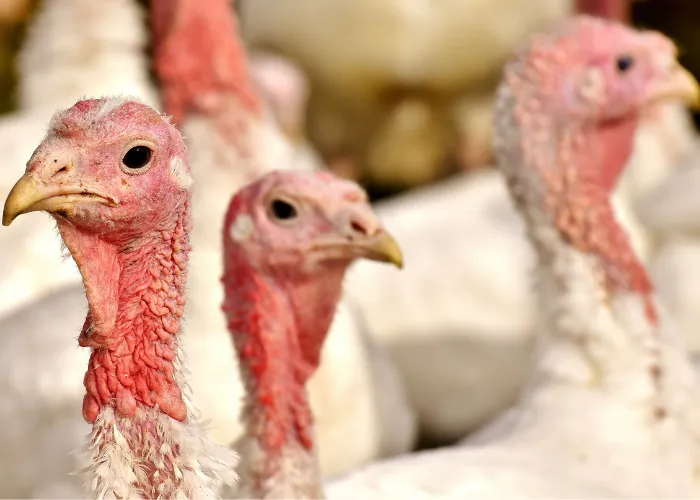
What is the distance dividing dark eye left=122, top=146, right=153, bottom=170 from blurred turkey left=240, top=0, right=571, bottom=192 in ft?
11.1

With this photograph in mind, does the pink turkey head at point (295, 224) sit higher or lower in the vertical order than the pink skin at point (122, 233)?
higher

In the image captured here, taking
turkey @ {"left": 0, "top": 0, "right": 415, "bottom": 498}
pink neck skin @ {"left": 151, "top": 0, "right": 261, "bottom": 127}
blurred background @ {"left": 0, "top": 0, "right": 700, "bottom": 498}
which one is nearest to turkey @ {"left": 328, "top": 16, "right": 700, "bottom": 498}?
blurred background @ {"left": 0, "top": 0, "right": 700, "bottom": 498}

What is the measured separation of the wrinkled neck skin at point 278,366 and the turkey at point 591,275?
1.50 feet

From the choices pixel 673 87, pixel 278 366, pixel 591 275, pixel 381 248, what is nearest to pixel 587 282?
pixel 591 275

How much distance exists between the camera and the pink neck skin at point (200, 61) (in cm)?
324

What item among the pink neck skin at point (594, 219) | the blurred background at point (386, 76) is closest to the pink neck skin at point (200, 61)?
the pink neck skin at point (594, 219)

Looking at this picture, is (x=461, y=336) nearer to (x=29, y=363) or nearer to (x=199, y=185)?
(x=199, y=185)

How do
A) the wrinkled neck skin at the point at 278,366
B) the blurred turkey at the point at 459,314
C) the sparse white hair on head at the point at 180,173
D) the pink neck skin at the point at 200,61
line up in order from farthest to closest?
the blurred turkey at the point at 459,314
the pink neck skin at the point at 200,61
the wrinkled neck skin at the point at 278,366
the sparse white hair on head at the point at 180,173

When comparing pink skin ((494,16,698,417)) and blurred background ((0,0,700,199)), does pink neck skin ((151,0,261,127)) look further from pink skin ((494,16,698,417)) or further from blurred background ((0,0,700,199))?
blurred background ((0,0,700,199))

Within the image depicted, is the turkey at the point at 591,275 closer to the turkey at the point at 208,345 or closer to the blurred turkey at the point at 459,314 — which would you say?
the turkey at the point at 208,345

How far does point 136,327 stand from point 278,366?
54 cm

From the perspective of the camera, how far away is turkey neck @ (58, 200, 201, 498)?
1874 millimetres

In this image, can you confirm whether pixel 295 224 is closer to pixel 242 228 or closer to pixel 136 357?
pixel 242 228

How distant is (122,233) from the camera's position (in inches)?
73.5
